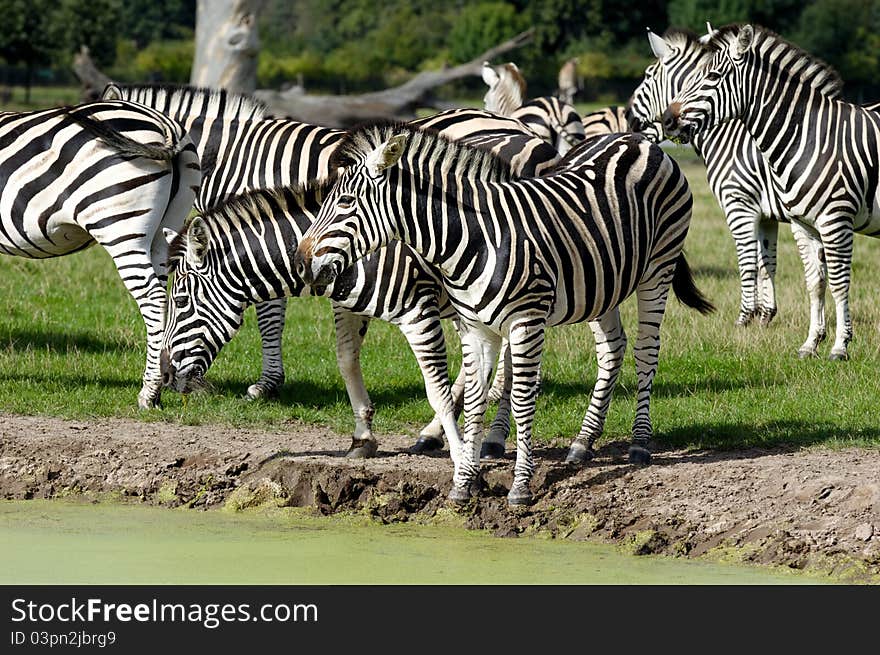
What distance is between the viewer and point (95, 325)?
11.5 m

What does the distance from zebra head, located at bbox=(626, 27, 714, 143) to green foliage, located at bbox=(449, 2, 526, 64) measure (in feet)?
211

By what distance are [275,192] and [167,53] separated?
5695cm

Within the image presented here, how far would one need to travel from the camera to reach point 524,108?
535 inches

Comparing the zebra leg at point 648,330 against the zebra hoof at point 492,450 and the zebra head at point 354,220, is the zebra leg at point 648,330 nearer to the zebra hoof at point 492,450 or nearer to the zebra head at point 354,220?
the zebra hoof at point 492,450

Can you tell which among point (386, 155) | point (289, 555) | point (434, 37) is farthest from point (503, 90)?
point (434, 37)

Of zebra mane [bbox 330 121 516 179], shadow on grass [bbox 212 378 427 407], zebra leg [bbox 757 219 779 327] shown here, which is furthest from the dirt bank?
zebra leg [bbox 757 219 779 327]

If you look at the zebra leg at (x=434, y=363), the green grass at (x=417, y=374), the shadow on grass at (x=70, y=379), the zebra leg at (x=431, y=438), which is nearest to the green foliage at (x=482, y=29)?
the green grass at (x=417, y=374)

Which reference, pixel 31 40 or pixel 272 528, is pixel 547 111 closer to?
pixel 272 528

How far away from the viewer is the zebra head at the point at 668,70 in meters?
10.5

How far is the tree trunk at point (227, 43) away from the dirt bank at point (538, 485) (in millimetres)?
12907

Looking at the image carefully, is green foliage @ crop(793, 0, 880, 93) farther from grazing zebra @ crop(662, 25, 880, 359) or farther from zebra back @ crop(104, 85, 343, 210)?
zebra back @ crop(104, 85, 343, 210)

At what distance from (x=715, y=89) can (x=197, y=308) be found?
5004 millimetres

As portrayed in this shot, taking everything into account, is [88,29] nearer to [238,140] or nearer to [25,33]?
[25,33]

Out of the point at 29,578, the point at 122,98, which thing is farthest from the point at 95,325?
the point at 29,578
